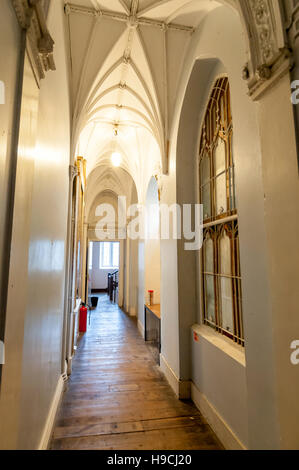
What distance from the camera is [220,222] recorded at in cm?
272

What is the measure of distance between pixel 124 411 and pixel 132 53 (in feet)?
15.8

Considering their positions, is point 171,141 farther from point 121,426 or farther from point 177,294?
point 121,426

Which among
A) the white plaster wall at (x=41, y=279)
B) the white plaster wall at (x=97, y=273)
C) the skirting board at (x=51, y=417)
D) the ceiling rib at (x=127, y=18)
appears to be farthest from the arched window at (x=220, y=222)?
the white plaster wall at (x=97, y=273)

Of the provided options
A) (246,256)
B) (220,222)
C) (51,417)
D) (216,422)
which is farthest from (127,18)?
(216,422)

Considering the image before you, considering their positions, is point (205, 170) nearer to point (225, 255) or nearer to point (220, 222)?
point (220, 222)

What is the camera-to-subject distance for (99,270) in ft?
49.5

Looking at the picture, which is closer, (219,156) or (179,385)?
(219,156)

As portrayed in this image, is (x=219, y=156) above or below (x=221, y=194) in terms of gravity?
above

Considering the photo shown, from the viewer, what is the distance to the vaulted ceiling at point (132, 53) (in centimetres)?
293

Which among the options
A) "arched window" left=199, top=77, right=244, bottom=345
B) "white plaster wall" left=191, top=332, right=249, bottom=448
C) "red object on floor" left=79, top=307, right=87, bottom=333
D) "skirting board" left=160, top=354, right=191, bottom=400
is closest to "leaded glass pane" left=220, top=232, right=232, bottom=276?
"arched window" left=199, top=77, right=244, bottom=345

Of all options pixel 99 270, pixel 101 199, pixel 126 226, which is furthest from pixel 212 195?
pixel 99 270

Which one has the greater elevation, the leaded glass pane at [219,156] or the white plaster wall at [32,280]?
the leaded glass pane at [219,156]

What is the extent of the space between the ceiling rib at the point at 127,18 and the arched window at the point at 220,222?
0.99m

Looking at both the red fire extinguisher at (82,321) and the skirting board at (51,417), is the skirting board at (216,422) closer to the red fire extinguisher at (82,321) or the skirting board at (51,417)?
the skirting board at (51,417)
